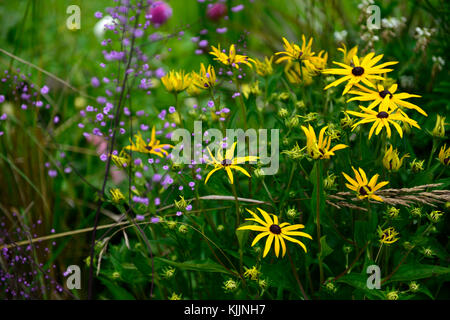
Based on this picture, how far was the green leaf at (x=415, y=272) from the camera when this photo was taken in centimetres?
71

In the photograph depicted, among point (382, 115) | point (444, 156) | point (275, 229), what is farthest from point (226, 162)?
point (444, 156)

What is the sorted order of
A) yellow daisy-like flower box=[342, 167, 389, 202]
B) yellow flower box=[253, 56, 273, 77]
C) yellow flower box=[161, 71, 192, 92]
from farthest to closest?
yellow flower box=[253, 56, 273, 77] < yellow flower box=[161, 71, 192, 92] < yellow daisy-like flower box=[342, 167, 389, 202]

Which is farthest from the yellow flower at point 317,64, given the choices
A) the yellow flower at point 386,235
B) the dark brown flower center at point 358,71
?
the yellow flower at point 386,235

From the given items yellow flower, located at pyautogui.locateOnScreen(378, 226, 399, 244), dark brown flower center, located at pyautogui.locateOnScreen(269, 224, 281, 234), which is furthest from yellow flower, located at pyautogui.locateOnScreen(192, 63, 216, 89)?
yellow flower, located at pyautogui.locateOnScreen(378, 226, 399, 244)

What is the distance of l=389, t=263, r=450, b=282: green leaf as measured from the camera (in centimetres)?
71

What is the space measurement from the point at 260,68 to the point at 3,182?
783 mm

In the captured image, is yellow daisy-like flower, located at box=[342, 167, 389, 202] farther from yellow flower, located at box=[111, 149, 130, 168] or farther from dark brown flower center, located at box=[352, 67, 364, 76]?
yellow flower, located at box=[111, 149, 130, 168]

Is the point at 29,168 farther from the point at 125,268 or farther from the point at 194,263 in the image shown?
the point at 194,263

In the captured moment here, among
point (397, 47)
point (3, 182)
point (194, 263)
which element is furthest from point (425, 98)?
point (3, 182)

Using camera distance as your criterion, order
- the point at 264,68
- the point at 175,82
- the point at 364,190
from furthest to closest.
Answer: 1. the point at 264,68
2. the point at 175,82
3. the point at 364,190

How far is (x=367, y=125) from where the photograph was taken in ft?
3.09

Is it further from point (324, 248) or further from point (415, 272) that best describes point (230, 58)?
point (415, 272)

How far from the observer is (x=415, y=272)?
727mm
